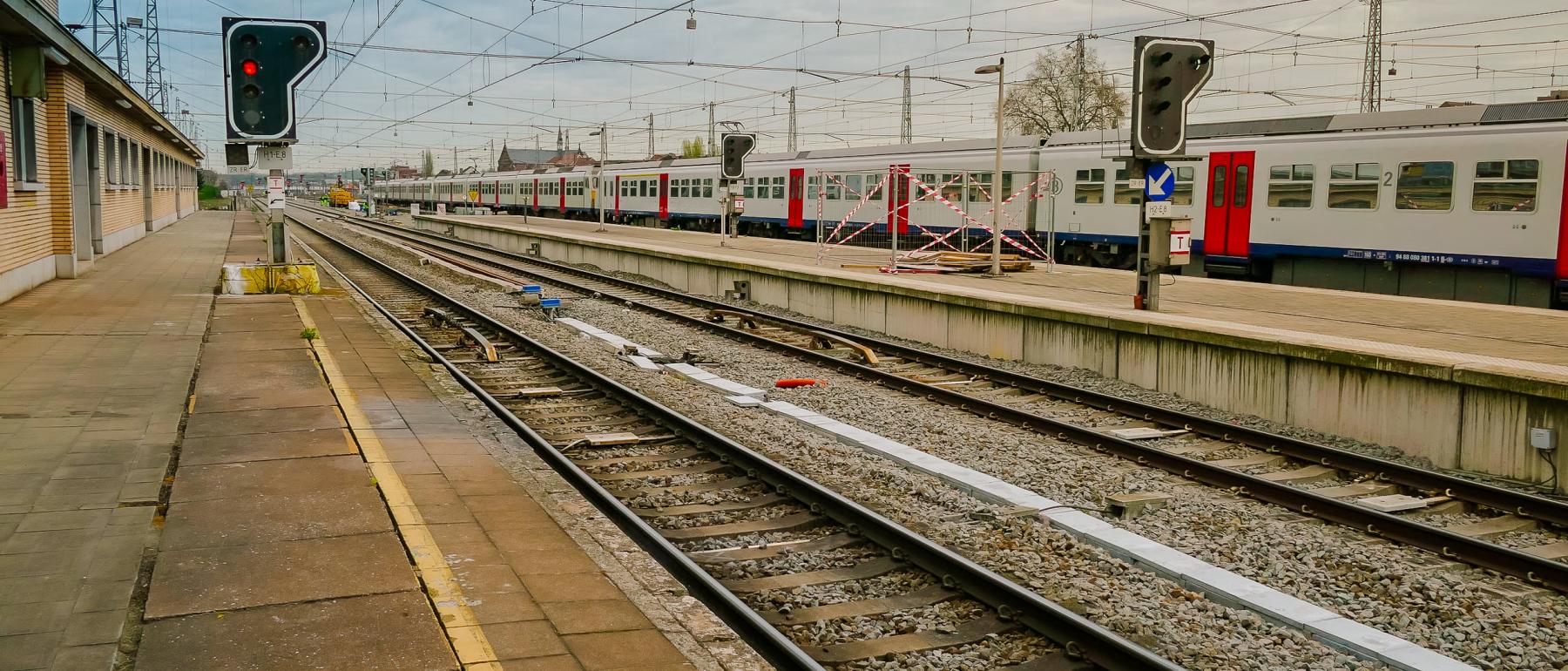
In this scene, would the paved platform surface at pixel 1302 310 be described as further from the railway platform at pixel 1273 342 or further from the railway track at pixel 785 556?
the railway track at pixel 785 556

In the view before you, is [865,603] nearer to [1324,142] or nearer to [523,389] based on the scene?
[523,389]

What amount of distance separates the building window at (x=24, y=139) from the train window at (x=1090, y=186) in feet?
62.5

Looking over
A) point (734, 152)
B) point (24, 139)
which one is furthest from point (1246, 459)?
point (734, 152)

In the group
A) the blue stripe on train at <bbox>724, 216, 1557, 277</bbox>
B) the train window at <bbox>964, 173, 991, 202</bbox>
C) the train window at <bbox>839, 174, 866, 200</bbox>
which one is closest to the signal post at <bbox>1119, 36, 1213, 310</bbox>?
the blue stripe on train at <bbox>724, 216, 1557, 277</bbox>

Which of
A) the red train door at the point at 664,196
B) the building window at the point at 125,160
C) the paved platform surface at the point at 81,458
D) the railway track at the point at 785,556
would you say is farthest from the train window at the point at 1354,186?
the red train door at the point at 664,196

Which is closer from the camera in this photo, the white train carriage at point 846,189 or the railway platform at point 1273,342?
the railway platform at point 1273,342

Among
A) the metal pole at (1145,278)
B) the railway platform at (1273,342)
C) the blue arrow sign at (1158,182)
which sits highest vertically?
the blue arrow sign at (1158,182)

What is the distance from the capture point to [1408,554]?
642 centimetres

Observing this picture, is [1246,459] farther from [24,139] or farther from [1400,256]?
[24,139]

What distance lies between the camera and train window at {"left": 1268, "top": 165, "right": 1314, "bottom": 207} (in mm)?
19359

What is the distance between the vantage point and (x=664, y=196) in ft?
152

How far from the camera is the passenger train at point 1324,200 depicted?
53.3ft

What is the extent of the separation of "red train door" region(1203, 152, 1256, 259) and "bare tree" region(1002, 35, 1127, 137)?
3482cm

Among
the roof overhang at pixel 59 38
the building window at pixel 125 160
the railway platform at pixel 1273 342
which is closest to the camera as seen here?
the railway platform at pixel 1273 342
